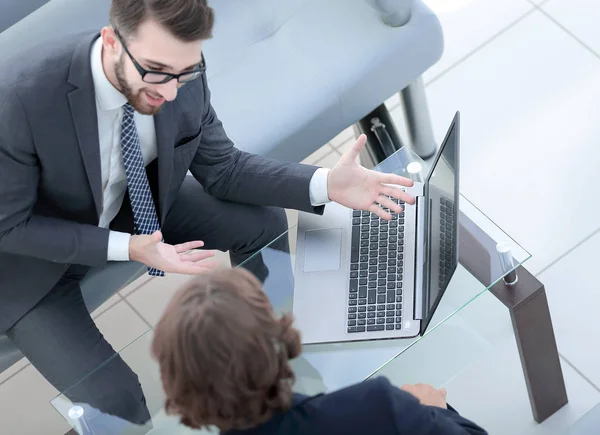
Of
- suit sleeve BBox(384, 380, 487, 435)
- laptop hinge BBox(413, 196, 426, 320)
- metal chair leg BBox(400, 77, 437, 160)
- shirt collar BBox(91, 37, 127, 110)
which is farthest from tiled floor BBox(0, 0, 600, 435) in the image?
shirt collar BBox(91, 37, 127, 110)

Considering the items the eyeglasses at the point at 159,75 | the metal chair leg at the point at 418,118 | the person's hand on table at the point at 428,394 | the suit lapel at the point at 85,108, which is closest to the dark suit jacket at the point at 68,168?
the suit lapel at the point at 85,108

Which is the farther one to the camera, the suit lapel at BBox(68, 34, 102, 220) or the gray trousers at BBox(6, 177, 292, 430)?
the gray trousers at BBox(6, 177, 292, 430)

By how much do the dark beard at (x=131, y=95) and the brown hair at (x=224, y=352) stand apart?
2.04 feet

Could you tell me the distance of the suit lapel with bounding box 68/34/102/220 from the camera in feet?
Answer: 5.98

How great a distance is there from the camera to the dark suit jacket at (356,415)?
1.34 metres

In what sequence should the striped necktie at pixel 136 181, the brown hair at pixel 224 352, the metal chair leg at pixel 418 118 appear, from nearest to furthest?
the brown hair at pixel 224 352
the striped necktie at pixel 136 181
the metal chair leg at pixel 418 118

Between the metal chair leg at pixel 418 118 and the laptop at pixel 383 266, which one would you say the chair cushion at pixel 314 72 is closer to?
the metal chair leg at pixel 418 118

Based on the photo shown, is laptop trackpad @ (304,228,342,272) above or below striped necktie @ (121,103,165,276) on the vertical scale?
below

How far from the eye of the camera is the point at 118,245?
A: 2.00 metres

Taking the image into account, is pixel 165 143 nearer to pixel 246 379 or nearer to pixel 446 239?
pixel 446 239

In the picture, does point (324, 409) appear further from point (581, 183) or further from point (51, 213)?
point (581, 183)

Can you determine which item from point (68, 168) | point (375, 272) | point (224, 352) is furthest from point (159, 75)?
point (224, 352)

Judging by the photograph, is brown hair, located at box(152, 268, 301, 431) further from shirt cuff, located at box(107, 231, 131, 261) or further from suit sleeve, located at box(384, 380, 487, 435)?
shirt cuff, located at box(107, 231, 131, 261)

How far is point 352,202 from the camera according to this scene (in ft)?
6.46
